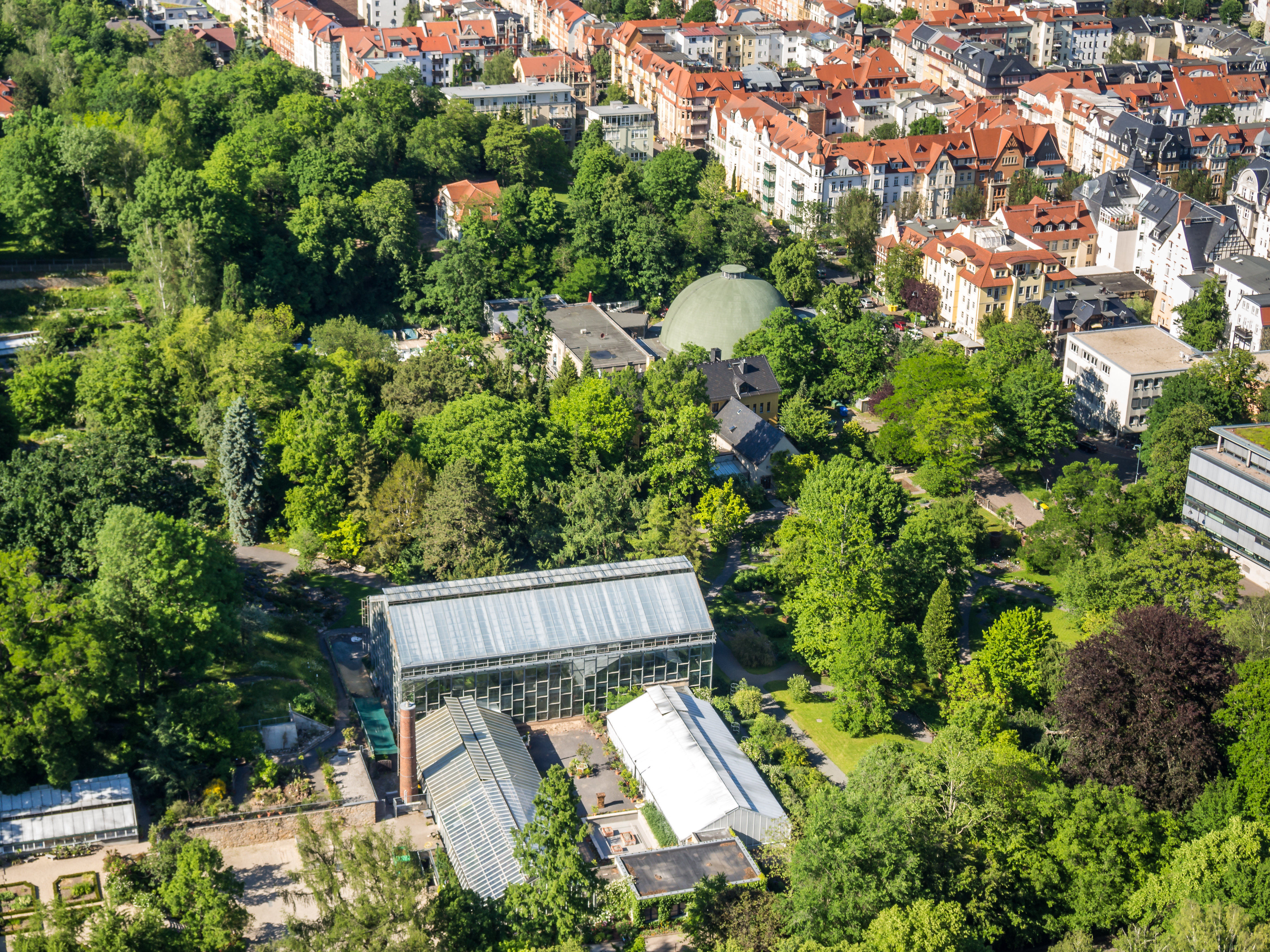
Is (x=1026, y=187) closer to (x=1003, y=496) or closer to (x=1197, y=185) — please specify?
(x=1197, y=185)

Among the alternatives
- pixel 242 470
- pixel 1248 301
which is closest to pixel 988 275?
pixel 1248 301

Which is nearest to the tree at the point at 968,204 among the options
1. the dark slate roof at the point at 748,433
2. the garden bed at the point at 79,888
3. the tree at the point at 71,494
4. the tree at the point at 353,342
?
the dark slate roof at the point at 748,433

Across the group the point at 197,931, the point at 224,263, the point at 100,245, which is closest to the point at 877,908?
the point at 197,931

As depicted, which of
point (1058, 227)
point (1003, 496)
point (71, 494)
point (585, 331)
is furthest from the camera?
point (1058, 227)

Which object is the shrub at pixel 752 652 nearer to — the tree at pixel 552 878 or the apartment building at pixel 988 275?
the tree at pixel 552 878

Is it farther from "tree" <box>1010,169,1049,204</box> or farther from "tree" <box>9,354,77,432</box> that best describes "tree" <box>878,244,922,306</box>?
"tree" <box>9,354,77,432</box>

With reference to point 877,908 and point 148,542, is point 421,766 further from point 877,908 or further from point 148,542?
point 877,908

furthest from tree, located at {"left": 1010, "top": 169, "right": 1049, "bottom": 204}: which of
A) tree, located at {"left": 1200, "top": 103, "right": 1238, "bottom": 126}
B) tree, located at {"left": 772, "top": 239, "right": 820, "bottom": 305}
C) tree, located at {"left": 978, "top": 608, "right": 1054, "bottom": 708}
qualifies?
tree, located at {"left": 978, "top": 608, "right": 1054, "bottom": 708}
